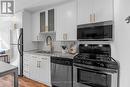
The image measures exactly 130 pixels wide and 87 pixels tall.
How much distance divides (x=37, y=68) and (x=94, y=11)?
2424 millimetres

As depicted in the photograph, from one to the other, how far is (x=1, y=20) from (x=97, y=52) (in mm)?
5379

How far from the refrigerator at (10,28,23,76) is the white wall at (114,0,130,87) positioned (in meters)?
3.47

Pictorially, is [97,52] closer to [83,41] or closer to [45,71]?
[83,41]

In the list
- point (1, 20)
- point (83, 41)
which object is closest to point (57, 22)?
point (83, 41)

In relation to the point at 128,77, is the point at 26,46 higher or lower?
higher

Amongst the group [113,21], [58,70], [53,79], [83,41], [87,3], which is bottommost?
[53,79]

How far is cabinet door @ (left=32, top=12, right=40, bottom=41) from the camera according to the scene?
4.75 meters

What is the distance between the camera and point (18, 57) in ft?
16.0

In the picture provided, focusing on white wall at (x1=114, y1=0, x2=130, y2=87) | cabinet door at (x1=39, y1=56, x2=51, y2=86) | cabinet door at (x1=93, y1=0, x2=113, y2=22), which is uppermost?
cabinet door at (x1=93, y1=0, x2=113, y2=22)

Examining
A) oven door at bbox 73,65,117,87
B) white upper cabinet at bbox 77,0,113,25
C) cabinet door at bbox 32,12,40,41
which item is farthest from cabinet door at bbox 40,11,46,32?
oven door at bbox 73,65,117,87

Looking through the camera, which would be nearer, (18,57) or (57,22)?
(57,22)

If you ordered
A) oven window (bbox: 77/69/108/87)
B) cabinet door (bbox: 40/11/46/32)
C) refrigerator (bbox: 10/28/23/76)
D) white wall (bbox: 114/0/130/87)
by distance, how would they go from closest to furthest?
white wall (bbox: 114/0/130/87), oven window (bbox: 77/69/108/87), cabinet door (bbox: 40/11/46/32), refrigerator (bbox: 10/28/23/76)

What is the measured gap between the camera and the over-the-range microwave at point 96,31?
2.53 metres

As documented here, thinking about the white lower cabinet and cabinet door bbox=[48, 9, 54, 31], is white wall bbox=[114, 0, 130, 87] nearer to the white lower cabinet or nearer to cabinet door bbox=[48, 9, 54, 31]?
the white lower cabinet
